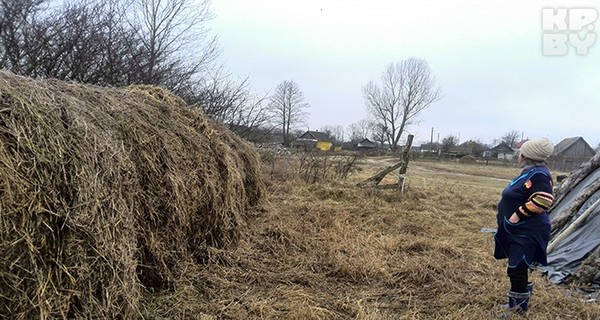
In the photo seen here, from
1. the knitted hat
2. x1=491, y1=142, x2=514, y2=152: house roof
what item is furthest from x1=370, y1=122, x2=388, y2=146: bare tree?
the knitted hat

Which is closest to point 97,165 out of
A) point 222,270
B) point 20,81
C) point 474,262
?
point 20,81

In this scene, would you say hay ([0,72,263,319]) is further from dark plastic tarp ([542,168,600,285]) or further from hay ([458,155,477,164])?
hay ([458,155,477,164])

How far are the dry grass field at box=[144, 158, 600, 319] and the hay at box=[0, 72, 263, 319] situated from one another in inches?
23.8

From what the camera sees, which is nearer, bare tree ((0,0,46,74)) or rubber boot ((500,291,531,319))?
rubber boot ((500,291,531,319))

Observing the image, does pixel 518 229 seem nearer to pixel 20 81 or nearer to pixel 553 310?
pixel 553 310

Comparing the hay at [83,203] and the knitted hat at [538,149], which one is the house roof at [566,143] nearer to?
the knitted hat at [538,149]

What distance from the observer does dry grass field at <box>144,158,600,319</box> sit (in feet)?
10.7

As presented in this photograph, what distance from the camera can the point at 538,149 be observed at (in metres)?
3.27

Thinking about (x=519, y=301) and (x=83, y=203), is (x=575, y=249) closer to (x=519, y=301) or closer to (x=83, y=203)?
(x=519, y=301)

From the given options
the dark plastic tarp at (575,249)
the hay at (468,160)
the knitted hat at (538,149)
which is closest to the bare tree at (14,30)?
the knitted hat at (538,149)

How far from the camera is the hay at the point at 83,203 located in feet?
6.67

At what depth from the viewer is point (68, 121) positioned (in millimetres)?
2502

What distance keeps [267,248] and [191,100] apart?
9.68 metres

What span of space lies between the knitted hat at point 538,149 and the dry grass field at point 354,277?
4.72 feet
